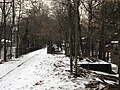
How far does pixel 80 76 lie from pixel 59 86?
3.16 m

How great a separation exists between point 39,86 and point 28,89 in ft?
2.45

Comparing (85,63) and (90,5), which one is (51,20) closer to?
(90,5)

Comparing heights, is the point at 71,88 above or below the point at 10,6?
below

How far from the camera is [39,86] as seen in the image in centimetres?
1294

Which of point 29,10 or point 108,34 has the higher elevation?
point 29,10

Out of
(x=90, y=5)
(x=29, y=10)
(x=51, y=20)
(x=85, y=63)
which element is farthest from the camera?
(x=51, y=20)

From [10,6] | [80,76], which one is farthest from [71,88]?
[10,6]

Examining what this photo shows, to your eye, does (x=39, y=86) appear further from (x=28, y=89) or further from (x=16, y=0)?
(x=16, y=0)

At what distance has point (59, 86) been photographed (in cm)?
1263

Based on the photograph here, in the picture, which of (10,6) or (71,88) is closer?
(71,88)

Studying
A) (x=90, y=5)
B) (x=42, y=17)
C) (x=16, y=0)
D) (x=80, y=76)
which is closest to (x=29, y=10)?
(x=16, y=0)

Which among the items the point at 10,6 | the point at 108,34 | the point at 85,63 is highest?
the point at 10,6

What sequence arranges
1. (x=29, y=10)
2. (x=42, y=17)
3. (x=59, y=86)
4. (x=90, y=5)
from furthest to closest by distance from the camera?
(x=42, y=17) → (x=29, y=10) → (x=90, y=5) → (x=59, y=86)

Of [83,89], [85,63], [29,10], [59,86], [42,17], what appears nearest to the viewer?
[83,89]
